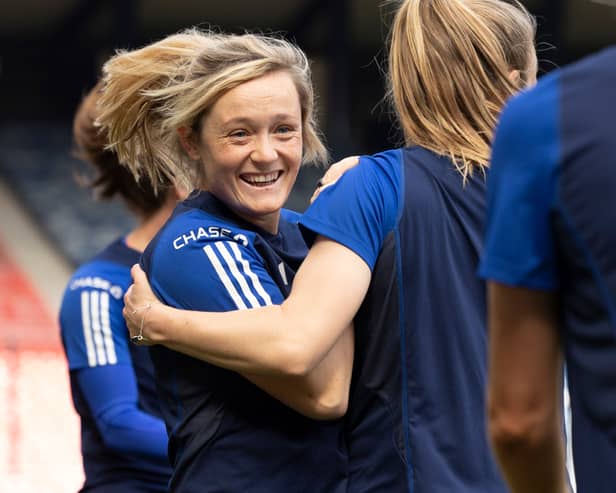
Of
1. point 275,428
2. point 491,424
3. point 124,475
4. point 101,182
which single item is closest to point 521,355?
point 491,424

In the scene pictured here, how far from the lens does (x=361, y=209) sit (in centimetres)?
188

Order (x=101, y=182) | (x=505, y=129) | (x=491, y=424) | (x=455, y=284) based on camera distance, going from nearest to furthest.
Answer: (x=505, y=129)
(x=491, y=424)
(x=455, y=284)
(x=101, y=182)

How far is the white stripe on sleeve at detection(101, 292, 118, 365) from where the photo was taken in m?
2.90

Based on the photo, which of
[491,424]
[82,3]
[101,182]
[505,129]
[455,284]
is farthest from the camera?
[82,3]

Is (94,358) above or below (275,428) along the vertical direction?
below

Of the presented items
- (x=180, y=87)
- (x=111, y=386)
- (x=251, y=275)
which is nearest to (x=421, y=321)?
(x=251, y=275)

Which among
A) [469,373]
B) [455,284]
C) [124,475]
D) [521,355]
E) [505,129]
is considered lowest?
[124,475]

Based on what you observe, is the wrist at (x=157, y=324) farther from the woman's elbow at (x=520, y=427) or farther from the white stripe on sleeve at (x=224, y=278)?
the woman's elbow at (x=520, y=427)

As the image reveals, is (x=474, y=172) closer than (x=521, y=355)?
No

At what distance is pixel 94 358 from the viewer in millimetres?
2908

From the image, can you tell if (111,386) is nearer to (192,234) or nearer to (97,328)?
(97,328)

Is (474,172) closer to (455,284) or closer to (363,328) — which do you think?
(455,284)

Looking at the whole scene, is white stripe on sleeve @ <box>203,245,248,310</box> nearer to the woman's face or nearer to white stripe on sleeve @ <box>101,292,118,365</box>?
the woman's face

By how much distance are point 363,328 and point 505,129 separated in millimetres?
767
